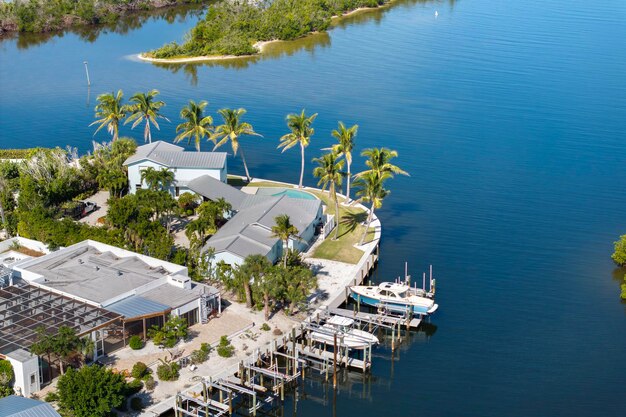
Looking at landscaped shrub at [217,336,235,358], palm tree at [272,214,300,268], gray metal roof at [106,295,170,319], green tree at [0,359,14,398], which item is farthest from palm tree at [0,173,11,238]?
landscaped shrub at [217,336,235,358]

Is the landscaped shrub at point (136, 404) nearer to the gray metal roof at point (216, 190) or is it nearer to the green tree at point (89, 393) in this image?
the green tree at point (89, 393)

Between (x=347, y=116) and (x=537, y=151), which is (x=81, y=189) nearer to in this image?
(x=347, y=116)

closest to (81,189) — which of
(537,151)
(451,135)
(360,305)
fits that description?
(360,305)

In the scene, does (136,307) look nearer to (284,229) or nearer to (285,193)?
(284,229)

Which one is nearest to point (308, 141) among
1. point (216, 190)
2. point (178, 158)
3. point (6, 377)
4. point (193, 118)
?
point (216, 190)

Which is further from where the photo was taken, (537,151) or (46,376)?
(537,151)

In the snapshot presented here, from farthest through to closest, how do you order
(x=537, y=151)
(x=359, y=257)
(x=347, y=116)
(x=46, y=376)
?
(x=347, y=116)
(x=537, y=151)
(x=359, y=257)
(x=46, y=376)

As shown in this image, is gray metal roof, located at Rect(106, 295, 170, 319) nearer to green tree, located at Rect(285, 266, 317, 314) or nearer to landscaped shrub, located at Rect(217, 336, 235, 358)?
landscaped shrub, located at Rect(217, 336, 235, 358)

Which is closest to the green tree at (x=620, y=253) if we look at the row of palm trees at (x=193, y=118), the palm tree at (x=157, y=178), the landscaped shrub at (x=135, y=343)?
the row of palm trees at (x=193, y=118)
